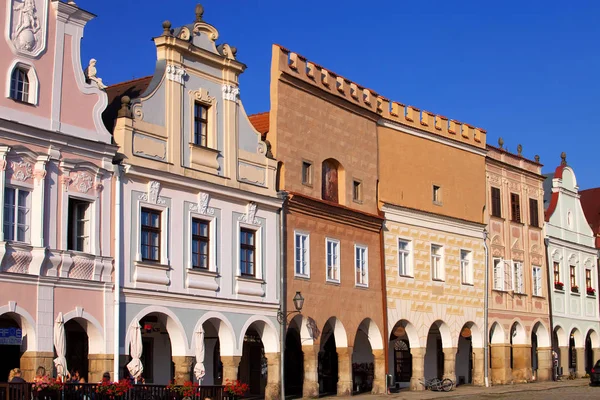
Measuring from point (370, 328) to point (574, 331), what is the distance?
17.4m

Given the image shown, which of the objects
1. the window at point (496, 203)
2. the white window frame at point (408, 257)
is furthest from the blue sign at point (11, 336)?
the window at point (496, 203)

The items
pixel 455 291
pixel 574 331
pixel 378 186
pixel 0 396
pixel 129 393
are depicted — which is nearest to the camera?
pixel 0 396

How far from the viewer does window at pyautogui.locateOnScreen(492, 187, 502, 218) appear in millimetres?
44556

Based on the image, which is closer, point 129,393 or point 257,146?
point 129,393

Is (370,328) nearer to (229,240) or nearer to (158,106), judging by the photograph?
(229,240)

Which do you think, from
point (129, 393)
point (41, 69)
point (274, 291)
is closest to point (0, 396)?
point (129, 393)

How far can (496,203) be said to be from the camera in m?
44.8

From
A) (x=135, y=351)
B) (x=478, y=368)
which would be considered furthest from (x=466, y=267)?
(x=135, y=351)

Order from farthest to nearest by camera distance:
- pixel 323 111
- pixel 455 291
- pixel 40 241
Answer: pixel 455 291 < pixel 323 111 < pixel 40 241

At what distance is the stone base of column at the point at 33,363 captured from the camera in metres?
23.4

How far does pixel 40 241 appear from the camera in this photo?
2408 cm

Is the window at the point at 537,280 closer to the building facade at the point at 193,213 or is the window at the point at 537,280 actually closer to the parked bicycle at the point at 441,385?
the parked bicycle at the point at 441,385

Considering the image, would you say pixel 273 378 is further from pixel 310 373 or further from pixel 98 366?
pixel 98 366

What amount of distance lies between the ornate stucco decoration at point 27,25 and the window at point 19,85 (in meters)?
0.49
